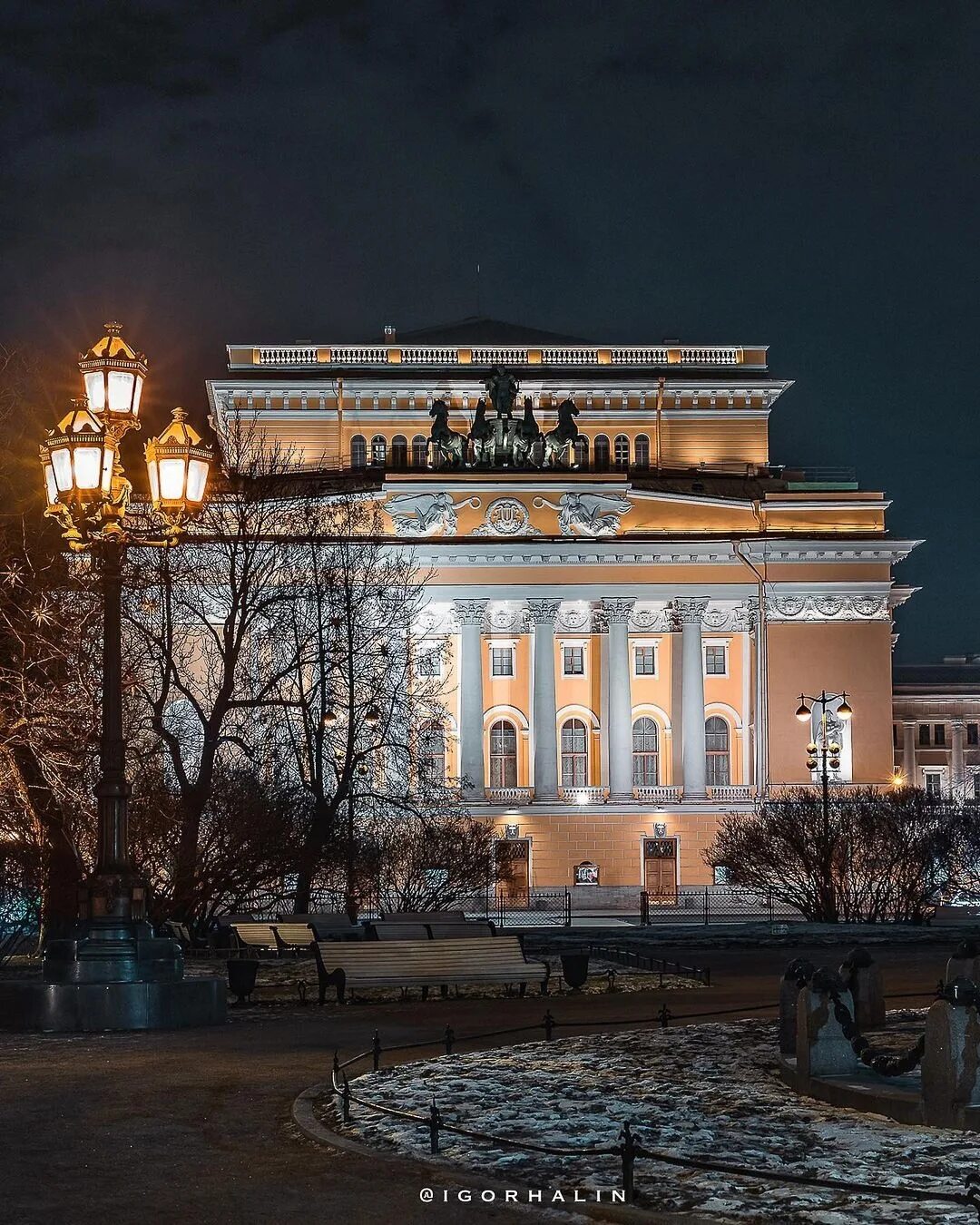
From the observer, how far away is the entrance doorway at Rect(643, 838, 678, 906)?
61.0 m

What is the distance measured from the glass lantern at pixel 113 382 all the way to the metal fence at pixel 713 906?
27.8m

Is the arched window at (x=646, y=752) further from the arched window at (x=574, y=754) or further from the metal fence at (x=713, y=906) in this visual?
the metal fence at (x=713, y=906)

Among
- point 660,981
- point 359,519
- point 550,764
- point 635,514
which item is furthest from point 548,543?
point 660,981

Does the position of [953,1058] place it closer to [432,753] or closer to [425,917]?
[425,917]

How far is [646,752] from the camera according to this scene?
65.4 m

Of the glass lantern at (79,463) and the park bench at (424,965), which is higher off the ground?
the glass lantern at (79,463)

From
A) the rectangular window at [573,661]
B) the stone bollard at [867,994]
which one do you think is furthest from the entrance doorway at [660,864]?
the stone bollard at [867,994]

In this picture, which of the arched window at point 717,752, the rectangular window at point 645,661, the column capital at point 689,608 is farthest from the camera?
the rectangular window at point 645,661

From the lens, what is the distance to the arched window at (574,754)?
65.2 m

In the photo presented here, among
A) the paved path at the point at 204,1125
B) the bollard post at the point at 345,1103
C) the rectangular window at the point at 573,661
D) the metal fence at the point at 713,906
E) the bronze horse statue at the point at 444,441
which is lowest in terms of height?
the metal fence at the point at 713,906

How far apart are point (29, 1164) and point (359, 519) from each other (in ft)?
128

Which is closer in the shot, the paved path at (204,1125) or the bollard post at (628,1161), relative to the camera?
the bollard post at (628,1161)

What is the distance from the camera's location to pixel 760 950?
3142 cm

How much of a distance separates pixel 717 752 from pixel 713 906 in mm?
11907
